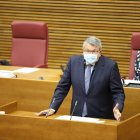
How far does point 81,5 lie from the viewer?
9523mm

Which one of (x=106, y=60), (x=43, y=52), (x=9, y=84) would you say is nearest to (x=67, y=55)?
(x=43, y=52)

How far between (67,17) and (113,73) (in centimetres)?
446

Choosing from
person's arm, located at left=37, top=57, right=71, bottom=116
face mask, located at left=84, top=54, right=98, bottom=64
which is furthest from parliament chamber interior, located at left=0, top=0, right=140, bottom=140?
face mask, located at left=84, top=54, right=98, bottom=64

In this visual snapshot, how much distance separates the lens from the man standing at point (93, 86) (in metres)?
5.31

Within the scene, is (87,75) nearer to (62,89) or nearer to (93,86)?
(93,86)

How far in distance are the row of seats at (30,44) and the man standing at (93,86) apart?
2.73 metres

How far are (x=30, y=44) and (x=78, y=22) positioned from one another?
60.5 inches

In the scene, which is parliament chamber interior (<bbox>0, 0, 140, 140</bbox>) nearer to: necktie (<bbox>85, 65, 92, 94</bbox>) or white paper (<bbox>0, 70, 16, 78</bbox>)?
white paper (<bbox>0, 70, 16, 78</bbox>)

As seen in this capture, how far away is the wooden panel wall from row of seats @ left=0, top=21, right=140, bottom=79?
57.8 inches

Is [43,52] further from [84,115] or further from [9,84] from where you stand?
[84,115]

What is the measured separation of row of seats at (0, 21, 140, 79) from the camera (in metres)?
8.18

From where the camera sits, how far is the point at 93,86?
5.36 metres

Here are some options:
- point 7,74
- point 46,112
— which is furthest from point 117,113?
point 7,74

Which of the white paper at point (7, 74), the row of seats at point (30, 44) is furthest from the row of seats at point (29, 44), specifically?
the white paper at point (7, 74)
